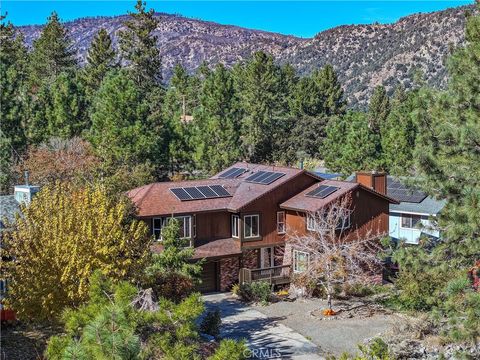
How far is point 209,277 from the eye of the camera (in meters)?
33.0

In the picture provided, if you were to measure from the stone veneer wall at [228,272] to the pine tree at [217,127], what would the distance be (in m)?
16.5

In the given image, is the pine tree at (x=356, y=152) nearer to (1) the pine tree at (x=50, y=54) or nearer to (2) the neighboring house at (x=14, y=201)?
(2) the neighboring house at (x=14, y=201)

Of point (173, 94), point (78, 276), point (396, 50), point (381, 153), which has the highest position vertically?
point (396, 50)

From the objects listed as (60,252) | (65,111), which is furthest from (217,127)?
(60,252)

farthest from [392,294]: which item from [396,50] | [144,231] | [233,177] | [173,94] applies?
[396,50]

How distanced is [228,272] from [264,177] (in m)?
5.92

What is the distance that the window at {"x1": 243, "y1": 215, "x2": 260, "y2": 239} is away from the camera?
33344 mm

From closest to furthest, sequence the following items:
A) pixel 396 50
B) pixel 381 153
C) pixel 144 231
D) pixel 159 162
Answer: pixel 144 231 < pixel 159 162 < pixel 381 153 < pixel 396 50

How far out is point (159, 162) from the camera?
48219mm

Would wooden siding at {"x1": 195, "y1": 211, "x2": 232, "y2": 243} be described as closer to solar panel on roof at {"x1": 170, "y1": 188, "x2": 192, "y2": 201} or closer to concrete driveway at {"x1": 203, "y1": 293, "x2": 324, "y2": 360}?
solar panel on roof at {"x1": 170, "y1": 188, "x2": 192, "y2": 201}

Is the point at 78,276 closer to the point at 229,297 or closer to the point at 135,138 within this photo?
the point at 229,297

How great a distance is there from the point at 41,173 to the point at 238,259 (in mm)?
14035

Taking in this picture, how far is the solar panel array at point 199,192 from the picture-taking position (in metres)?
33.2

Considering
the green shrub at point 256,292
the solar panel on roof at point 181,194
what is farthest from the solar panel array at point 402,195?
the solar panel on roof at point 181,194
